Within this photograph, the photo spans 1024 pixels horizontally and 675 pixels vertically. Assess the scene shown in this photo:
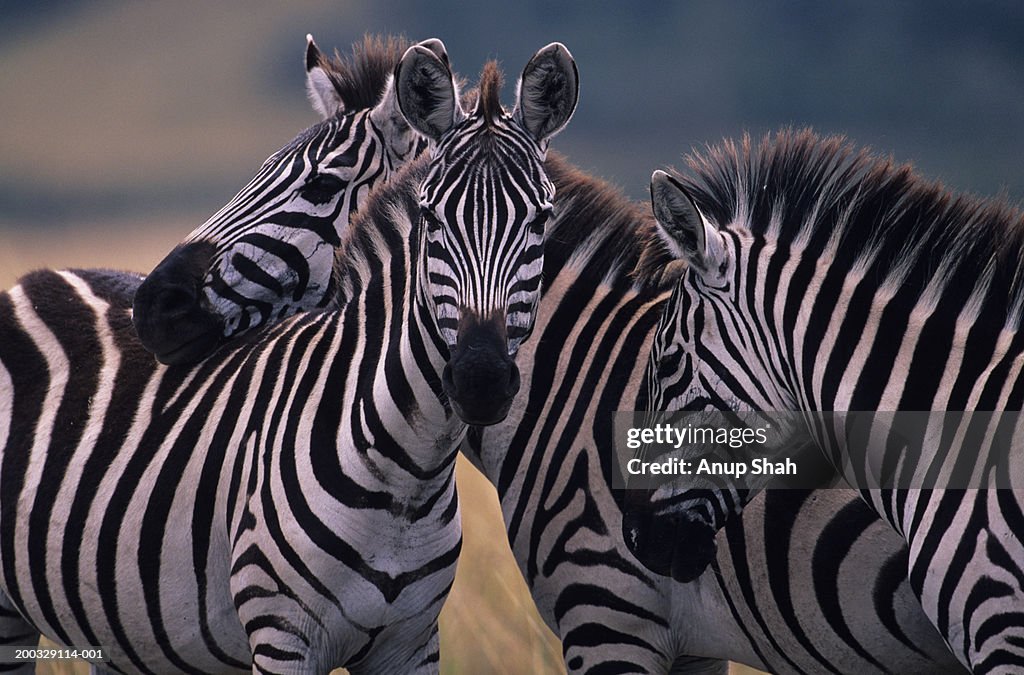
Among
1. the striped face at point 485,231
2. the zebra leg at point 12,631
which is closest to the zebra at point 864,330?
the striped face at point 485,231

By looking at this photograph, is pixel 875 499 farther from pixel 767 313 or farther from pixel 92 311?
pixel 92 311

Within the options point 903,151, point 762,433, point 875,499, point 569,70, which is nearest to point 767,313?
point 762,433

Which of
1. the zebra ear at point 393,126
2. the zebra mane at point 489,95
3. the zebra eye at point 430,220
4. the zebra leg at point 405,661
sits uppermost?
the zebra mane at point 489,95

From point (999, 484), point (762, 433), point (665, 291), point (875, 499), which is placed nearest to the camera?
point (999, 484)

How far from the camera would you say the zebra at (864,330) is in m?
3.71

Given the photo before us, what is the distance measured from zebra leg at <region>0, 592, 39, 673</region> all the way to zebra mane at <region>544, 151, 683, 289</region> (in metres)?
3.16

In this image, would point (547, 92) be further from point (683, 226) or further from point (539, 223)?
point (683, 226)

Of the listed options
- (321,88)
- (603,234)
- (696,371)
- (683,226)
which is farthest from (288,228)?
(696,371)

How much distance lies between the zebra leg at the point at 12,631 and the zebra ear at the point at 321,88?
2.87m

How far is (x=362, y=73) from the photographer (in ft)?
18.0

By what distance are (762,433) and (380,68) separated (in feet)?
8.73

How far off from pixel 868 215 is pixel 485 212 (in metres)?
1.63

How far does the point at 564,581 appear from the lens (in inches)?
189

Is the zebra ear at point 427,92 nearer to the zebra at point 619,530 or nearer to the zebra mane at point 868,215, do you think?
the zebra at point 619,530
